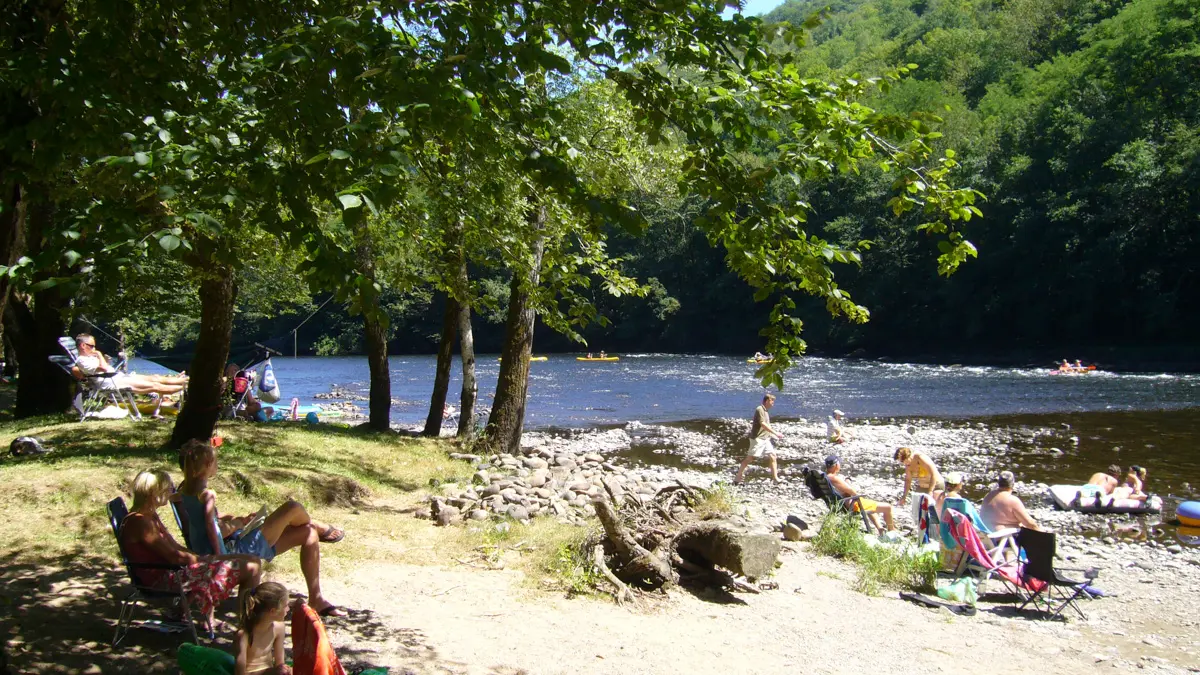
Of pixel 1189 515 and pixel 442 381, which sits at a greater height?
pixel 442 381

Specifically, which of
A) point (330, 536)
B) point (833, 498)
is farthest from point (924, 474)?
point (330, 536)

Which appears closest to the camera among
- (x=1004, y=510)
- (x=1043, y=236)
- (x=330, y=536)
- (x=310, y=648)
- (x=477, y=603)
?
(x=310, y=648)

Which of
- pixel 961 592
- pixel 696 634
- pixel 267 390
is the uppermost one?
pixel 267 390

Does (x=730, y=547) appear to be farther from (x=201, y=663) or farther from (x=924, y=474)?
(x=924, y=474)

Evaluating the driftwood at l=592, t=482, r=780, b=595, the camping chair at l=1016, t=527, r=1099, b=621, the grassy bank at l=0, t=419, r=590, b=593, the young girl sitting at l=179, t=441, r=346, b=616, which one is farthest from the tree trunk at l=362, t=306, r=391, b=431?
the camping chair at l=1016, t=527, r=1099, b=621

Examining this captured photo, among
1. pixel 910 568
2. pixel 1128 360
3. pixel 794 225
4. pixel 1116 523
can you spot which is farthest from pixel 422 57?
pixel 1128 360

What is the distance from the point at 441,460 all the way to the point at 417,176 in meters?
5.96

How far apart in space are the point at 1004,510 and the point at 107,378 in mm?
10542

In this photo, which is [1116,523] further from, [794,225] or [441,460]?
[794,225]

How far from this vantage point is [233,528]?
5242mm

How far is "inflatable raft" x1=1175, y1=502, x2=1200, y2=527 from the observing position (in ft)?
35.7

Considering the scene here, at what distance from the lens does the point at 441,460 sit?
11.9 m

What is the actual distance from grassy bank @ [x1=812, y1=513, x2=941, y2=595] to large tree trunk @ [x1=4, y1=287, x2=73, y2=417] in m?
9.60

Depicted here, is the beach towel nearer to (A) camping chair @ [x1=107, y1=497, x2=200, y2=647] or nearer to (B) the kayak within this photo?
(A) camping chair @ [x1=107, y1=497, x2=200, y2=647]
